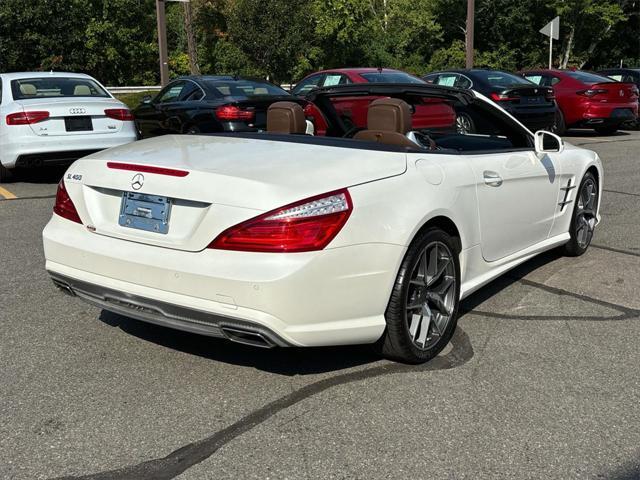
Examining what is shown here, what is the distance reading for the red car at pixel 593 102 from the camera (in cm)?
1587

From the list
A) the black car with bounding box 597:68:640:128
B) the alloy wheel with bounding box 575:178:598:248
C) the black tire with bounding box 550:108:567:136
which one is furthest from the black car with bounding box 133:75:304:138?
the black car with bounding box 597:68:640:128

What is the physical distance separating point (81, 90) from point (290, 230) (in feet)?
26.7

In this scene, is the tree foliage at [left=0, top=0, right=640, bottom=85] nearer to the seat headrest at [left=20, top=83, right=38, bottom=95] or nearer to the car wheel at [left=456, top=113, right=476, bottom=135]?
the seat headrest at [left=20, top=83, right=38, bottom=95]

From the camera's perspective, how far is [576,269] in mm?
5785

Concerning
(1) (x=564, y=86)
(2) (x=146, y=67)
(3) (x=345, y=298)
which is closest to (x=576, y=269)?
(3) (x=345, y=298)

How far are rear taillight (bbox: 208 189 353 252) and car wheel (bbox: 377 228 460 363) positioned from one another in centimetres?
53

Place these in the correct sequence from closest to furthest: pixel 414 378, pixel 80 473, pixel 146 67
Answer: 1. pixel 80 473
2. pixel 414 378
3. pixel 146 67

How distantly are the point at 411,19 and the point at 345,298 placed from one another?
136 feet

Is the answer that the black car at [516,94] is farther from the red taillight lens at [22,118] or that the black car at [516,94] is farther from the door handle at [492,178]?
the door handle at [492,178]

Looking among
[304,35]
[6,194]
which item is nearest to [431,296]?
[6,194]

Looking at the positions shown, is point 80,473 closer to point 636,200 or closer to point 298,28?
point 636,200

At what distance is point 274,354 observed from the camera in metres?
4.02

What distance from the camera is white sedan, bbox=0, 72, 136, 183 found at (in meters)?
9.25

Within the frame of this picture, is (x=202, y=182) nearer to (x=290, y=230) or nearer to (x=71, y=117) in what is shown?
(x=290, y=230)
